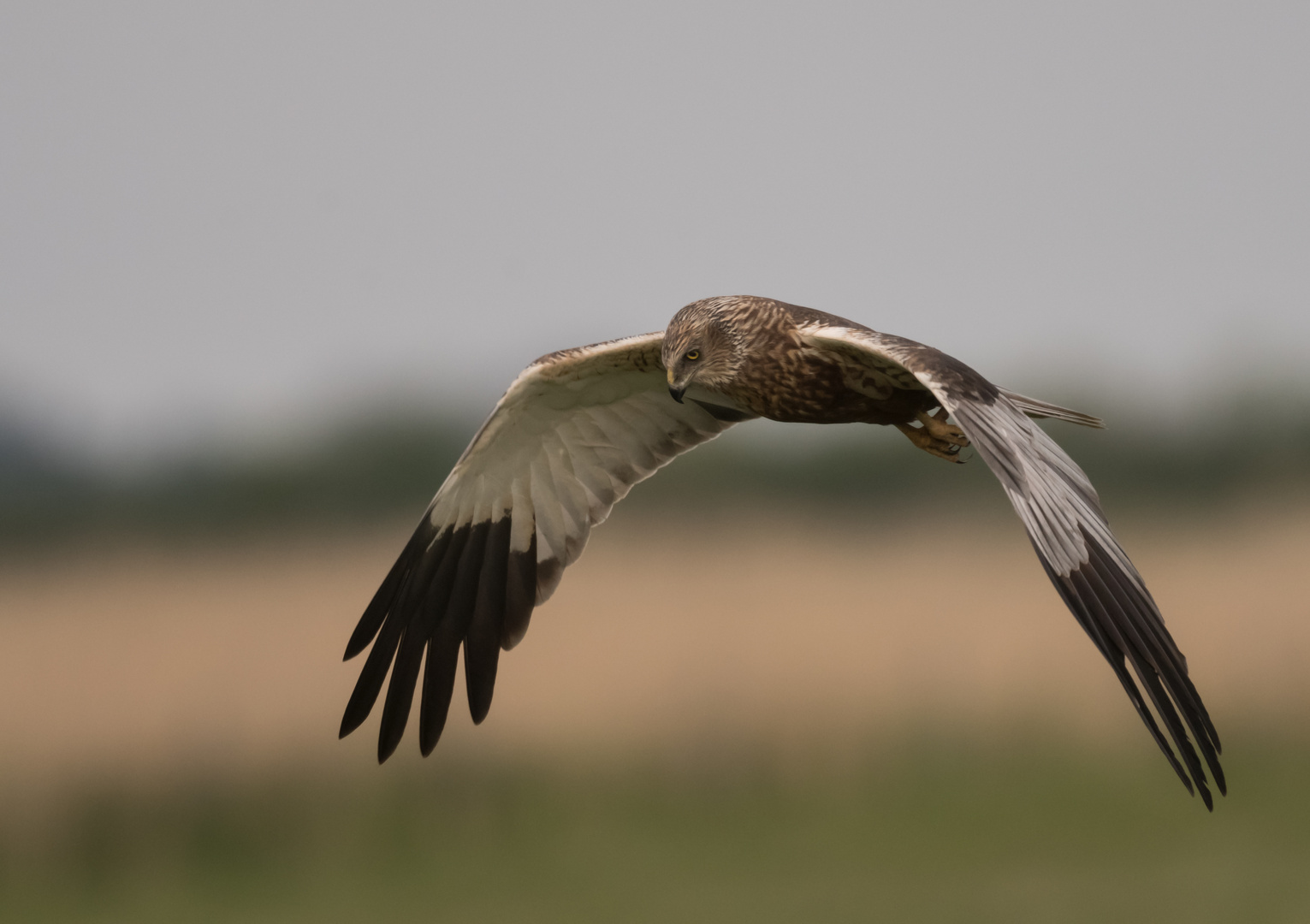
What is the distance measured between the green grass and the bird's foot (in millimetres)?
7297

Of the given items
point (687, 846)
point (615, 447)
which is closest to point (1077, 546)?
point (615, 447)

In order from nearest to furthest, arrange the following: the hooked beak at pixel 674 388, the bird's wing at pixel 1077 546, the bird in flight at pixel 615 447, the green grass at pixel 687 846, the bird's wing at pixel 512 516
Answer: the bird's wing at pixel 1077 546
the bird in flight at pixel 615 447
the hooked beak at pixel 674 388
the bird's wing at pixel 512 516
the green grass at pixel 687 846

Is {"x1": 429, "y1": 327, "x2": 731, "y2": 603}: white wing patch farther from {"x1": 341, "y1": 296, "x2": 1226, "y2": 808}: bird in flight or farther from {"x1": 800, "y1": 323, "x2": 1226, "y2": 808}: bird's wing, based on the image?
{"x1": 800, "y1": 323, "x2": 1226, "y2": 808}: bird's wing

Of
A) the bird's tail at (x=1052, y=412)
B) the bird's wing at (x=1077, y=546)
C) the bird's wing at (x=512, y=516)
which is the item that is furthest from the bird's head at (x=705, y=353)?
Result: the bird's tail at (x=1052, y=412)

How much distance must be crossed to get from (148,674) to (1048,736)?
840cm

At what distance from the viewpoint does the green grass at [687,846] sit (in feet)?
44.2

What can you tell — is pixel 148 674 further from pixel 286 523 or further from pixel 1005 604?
pixel 1005 604

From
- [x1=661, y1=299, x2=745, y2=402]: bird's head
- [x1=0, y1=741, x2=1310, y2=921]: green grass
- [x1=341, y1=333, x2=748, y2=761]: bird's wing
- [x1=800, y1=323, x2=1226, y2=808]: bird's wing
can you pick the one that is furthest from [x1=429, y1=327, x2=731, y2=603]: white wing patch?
[x1=0, y1=741, x2=1310, y2=921]: green grass

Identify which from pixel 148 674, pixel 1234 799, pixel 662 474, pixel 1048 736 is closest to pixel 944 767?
pixel 1048 736

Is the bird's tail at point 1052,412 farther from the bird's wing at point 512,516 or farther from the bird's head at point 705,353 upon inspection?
the bird's wing at point 512,516

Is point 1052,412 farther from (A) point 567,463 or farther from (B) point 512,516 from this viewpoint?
(B) point 512,516

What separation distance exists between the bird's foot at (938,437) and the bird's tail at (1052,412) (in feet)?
1.06

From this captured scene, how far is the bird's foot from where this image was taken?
7.45m

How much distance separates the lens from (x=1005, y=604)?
50.1 feet
